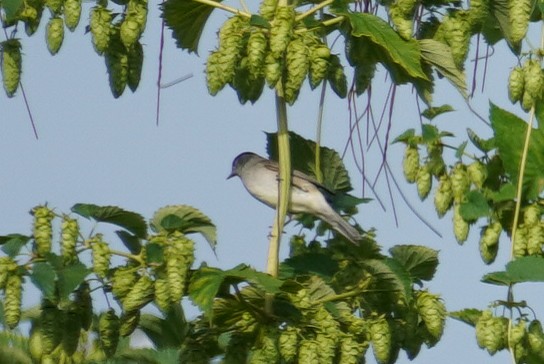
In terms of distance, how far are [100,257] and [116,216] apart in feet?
0.63

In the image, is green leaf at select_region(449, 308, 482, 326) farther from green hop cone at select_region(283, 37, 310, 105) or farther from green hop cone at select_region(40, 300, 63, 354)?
green hop cone at select_region(40, 300, 63, 354)

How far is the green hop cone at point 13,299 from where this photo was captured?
11.8ft

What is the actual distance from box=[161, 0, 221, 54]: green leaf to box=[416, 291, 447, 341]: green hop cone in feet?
3.07

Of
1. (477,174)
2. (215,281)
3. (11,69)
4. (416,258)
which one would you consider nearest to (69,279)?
(215,281)

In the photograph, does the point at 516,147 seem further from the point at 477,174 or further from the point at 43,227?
the point at 43,227

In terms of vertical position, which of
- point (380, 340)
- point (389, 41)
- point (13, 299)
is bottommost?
point (380, 340)

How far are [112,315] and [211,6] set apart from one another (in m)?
0.87

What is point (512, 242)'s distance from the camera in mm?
4109

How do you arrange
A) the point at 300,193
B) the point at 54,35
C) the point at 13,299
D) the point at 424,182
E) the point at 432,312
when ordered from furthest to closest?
the point at 300,193
the point at 424,182
the point at 432,312
the point at 54,35
the point at 13,299

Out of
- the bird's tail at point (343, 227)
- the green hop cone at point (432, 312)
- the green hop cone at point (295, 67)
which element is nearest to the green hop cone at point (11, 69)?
the green hop cone at point (295, 67)

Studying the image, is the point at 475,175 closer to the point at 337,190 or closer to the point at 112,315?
the point at 337,190

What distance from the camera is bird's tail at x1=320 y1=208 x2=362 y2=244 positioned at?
4.18 m

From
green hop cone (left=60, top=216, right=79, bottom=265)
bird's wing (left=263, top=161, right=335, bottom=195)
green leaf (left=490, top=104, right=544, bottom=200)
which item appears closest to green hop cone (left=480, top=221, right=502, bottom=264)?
green leaf (left=490, top=104, right=544, bottom=200)

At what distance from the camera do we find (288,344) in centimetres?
373
